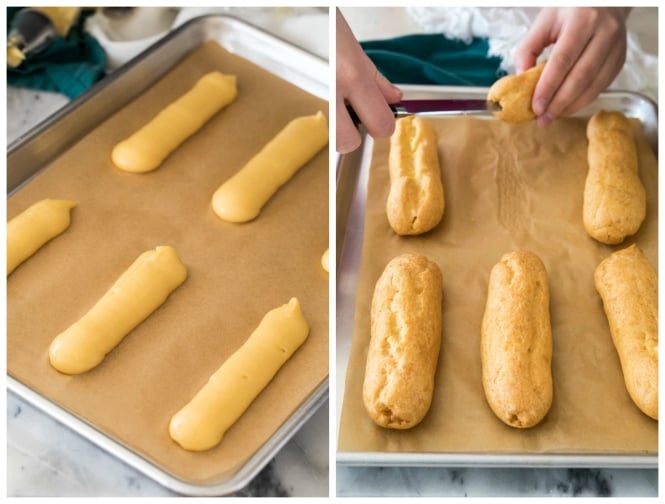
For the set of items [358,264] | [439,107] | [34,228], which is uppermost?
[34,228]

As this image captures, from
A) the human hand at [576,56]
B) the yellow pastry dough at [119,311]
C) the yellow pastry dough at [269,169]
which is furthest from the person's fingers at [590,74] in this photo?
the yellow pastry dough at [119,311]

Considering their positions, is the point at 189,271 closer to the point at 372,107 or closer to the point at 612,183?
the point at 372,107

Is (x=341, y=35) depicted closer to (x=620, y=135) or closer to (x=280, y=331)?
(x=280, y=331)

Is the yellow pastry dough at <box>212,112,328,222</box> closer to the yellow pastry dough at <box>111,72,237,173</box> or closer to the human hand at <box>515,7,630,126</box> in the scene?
the yellow pastry dough at <box>111,72,237,173</box>

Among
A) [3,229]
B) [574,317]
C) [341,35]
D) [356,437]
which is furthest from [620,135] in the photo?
[3,229]

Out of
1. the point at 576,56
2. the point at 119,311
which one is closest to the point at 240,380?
the point at 119,311

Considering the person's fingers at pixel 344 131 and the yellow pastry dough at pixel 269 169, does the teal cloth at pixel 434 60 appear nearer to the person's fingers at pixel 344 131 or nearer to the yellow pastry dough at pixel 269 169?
the yellow pastry dough at pixel 269 169

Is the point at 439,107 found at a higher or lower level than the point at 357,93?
lower
